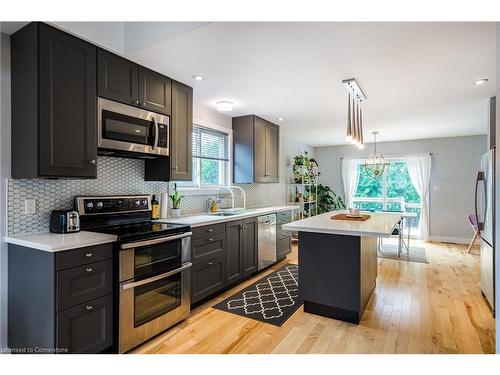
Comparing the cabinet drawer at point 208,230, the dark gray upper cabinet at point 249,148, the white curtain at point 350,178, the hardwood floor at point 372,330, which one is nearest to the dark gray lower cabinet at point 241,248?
the cabinet drawer at point 208,230

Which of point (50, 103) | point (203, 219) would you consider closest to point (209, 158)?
point (203, 219)

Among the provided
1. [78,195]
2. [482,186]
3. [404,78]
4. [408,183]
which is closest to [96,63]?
[78,195]

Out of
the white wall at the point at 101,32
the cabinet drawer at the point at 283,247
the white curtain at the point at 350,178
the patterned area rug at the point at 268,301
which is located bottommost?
the patterned area rug at the point at 268,301

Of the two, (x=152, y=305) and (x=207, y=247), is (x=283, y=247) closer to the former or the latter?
(x=207, y=247)

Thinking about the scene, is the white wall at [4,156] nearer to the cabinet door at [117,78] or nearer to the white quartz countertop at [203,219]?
the cabinet door at [117,78]

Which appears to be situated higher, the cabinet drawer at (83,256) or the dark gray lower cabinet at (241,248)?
the cabinet drawer at (83,256)

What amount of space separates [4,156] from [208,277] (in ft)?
6.39

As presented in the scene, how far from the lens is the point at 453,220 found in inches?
240

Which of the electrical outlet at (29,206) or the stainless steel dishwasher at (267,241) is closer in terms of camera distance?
the electrical outlet at (29,206)

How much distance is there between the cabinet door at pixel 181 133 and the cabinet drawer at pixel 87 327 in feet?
4.51

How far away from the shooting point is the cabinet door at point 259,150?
168 inches

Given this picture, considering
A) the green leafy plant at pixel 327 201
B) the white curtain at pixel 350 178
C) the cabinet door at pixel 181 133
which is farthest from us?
the white curtain at pixel 350 178

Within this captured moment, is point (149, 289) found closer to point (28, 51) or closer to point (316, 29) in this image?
point (28, 51)

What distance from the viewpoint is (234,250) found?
3.27m
